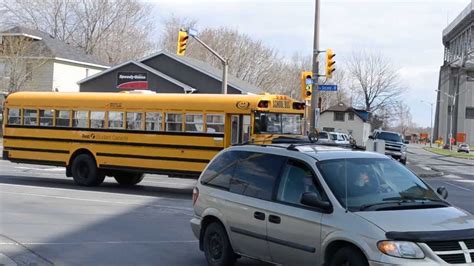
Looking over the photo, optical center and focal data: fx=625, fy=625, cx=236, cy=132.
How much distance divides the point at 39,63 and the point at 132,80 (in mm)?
8887

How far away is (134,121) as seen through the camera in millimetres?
17703

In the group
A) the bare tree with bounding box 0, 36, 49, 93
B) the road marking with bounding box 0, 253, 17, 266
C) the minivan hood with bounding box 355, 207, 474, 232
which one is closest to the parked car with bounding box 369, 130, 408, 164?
the bare tree with bounding box 0, 36, 49, 93

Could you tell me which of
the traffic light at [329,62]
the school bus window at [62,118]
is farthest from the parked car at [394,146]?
the school bus window at [62,118]

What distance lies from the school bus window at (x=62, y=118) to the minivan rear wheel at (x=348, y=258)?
1381 centimetres

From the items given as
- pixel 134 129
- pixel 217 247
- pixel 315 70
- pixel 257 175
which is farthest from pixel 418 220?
pixel 315 70

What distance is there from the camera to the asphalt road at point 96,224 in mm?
8820

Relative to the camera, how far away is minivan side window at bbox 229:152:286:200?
731cm

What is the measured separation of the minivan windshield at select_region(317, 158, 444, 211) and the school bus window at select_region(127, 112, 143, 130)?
11283mm

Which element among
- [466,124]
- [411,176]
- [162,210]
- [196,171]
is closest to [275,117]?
[196,171]

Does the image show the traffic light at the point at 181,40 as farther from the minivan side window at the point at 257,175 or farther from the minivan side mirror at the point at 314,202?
the minivan side mirror at the point at 314,202

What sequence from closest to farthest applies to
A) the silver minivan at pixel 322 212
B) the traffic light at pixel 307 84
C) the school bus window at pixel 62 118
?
the silver minivan at pixel 322 212 < the school bus window at pixel 62 118 < the traffic light at pixel 307 84

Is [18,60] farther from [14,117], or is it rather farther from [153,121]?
[153,121]

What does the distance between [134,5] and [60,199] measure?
5614cm

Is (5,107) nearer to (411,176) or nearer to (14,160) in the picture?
(14,160)
